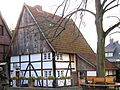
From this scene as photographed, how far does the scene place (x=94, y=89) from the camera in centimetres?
1481

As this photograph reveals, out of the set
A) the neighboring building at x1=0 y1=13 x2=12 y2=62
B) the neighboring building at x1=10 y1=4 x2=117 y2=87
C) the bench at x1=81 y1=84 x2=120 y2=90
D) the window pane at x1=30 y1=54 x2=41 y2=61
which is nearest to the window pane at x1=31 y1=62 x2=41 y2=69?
the neighboring building at x1=10 y1=4 x2=117 y2=87

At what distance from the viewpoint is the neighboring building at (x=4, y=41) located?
39531mm

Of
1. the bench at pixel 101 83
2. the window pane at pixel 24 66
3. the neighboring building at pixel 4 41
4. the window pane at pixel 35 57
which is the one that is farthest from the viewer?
the neighboring building at pixel 4 41

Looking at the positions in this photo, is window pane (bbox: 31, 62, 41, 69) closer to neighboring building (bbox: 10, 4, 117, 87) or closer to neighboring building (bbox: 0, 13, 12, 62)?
neighboring building (bbox: 10, 4, 117, 87)

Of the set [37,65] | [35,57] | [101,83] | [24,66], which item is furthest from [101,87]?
[24,66]

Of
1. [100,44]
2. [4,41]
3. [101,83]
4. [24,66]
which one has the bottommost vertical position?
[101,83]

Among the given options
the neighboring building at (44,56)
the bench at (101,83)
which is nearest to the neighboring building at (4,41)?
the neighboring building at (44,56)

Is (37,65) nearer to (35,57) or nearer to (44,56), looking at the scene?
(35,57)

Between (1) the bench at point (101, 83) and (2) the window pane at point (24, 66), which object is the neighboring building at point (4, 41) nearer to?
(2) the window pane at point (24, 66)

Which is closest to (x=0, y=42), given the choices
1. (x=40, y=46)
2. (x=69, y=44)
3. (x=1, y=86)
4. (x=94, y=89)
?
(x=40, y=46)

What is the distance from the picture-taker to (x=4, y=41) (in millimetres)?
40500

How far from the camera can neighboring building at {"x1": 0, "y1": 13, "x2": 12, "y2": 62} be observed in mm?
39531

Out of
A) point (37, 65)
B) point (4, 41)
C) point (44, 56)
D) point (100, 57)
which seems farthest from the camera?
point (4, 41)

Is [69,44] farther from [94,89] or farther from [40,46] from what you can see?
[94,89]
